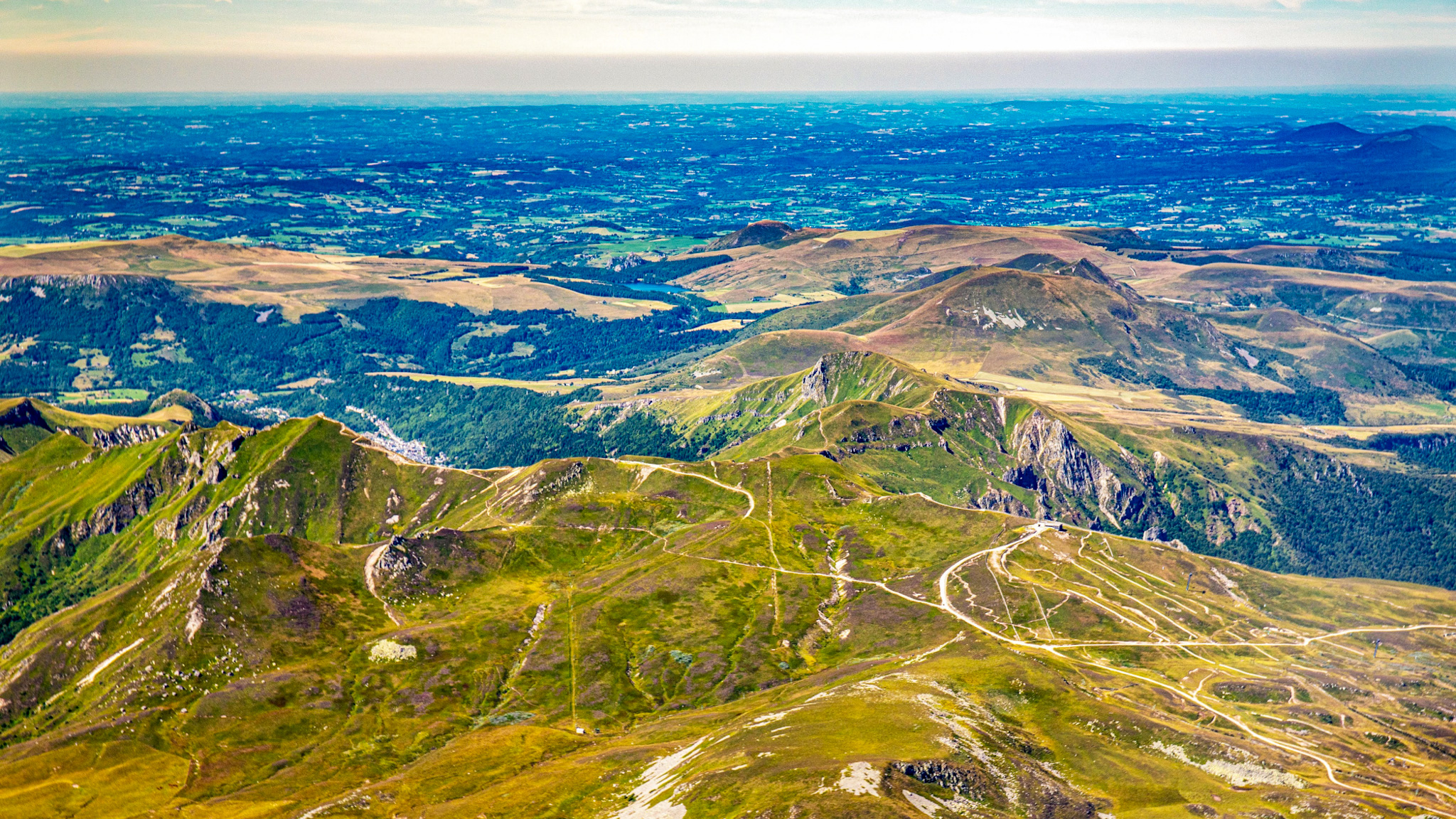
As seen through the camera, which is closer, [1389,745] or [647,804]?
[647,804]

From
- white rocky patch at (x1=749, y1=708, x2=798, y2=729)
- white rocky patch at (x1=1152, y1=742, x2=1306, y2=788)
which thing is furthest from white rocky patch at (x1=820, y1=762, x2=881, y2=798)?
white rocky patch at (x1=1152, y1=742, x2=1306, y2=788)

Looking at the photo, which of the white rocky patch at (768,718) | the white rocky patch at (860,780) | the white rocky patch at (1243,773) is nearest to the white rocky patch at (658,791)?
the white rocky patch at (768,718)

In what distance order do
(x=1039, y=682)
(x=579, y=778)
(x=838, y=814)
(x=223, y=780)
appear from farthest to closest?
(x=1039, y=682), (x=223, y=780), (x=579, y=778), (x=838, y=814)

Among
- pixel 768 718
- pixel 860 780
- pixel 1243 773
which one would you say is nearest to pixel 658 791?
pixel 768 718

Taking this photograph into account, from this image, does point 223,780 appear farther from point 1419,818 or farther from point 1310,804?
point 1419,818

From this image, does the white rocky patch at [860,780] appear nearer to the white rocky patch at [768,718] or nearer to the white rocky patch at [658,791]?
the white rocky patch at [658,791]

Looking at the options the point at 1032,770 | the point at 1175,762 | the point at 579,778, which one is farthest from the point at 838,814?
the point at 1175,762

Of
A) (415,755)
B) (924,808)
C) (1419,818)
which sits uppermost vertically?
(924,808)

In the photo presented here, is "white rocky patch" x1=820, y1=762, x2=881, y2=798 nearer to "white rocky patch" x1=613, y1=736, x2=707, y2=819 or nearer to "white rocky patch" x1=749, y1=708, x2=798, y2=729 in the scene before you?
"white rocky patch" x1=613, y1=736, x2=707, y2=819
